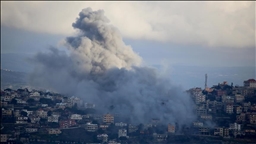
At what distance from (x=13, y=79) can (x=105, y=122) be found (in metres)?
10.8

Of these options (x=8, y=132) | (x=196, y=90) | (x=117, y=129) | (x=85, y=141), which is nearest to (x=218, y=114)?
(x=196, y=90)

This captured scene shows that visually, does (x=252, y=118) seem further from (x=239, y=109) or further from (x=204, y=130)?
(x=204, y=130)

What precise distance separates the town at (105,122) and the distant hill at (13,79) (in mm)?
659

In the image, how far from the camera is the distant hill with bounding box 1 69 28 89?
51.8 metres

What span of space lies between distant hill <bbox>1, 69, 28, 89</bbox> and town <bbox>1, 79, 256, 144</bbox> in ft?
2.16

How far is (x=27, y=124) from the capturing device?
48.0 metres

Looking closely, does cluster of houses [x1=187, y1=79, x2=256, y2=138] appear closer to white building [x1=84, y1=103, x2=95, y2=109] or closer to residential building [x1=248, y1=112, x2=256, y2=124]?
residential building [x1=248, y1=112, x2=256, y2=124]

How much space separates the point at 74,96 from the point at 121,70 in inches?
177

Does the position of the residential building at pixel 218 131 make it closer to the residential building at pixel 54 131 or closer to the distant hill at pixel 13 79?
the residential building at pixel 54 131

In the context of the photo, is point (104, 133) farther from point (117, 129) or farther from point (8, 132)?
point (8, 132)

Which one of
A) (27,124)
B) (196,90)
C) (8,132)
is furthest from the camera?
(196,90)

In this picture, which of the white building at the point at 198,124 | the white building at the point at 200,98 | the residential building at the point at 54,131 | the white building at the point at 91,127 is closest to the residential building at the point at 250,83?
the white building at the point at 200,98

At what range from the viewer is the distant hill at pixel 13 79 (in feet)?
170

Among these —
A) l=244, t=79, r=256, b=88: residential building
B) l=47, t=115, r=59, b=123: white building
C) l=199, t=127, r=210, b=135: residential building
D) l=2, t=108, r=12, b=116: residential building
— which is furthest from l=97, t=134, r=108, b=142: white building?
l=244, t=79, r=256, b=88: residential building
